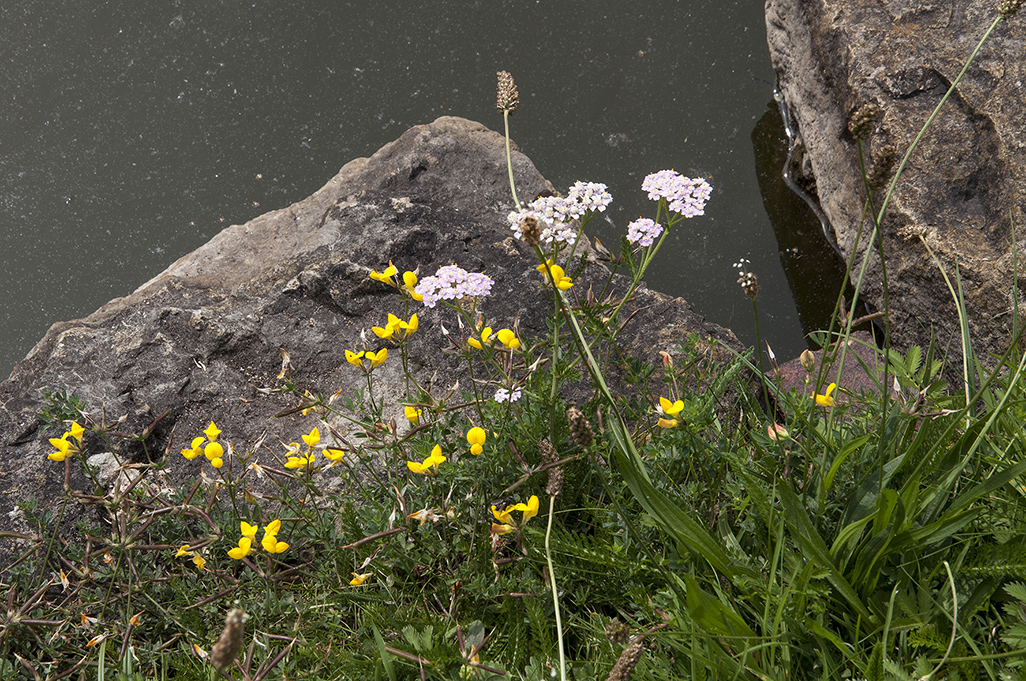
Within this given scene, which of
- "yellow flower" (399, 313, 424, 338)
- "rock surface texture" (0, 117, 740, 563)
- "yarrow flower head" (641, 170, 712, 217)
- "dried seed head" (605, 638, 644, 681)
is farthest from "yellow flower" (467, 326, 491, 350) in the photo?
"dried seed head" (605, 638, 644, 681)

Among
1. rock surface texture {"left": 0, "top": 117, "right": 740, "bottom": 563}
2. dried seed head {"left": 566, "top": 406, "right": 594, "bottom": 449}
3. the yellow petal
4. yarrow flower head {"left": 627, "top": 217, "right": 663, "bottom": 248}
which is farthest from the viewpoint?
rock surface texture {"left": 0, "top": 117, "right": 740, "bottom": 563}

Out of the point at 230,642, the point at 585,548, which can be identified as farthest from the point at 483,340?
the point at 230,642

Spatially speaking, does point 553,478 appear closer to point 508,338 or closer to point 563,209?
point 508,338

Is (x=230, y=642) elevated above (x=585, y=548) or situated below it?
above

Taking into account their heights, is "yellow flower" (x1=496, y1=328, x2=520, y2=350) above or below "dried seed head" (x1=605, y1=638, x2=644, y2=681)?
above

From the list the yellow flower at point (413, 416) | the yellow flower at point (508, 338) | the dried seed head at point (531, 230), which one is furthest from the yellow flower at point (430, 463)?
the dried seed head at point (531, 230)

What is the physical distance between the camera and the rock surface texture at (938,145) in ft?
7.63

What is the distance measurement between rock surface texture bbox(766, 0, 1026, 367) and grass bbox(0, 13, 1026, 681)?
72 centimetres

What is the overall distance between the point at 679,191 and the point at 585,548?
810 millimetres

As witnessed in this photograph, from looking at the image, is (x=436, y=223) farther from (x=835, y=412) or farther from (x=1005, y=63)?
(x=1005, y=63)

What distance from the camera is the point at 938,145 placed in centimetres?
249

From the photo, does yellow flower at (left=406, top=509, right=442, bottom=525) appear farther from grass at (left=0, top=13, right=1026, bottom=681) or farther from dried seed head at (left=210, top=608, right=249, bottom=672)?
dried seed head at (left=210, top=608, right=249, bottom=672)

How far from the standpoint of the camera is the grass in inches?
51.9

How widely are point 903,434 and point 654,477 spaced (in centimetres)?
54
